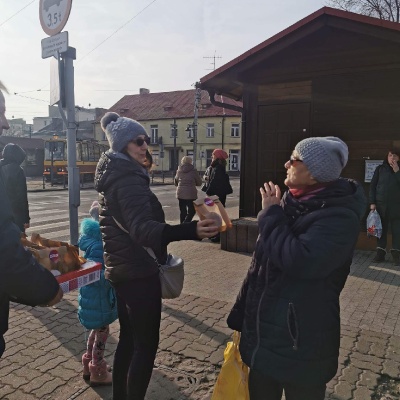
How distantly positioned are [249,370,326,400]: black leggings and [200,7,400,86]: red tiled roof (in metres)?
6.33

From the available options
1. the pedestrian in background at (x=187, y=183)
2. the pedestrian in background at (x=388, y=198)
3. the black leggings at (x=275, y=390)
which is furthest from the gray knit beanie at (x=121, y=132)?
the pedestrian in background at (x=187, y=183)

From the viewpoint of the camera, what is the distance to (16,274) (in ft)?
5.70

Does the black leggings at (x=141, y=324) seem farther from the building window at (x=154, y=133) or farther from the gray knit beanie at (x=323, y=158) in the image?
the building window at (x=154, y=133)

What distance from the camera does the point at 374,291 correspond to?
206 inches

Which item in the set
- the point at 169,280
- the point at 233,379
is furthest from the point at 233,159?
the point at 233,379

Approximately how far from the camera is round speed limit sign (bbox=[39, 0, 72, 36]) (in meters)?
4.19

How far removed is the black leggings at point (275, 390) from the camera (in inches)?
74.0

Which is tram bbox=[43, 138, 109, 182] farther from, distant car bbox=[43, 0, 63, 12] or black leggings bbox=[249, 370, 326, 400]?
black leggings bbox=[249, 370, 326, 400]

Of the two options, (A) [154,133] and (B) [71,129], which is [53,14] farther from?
(A) [154,133]

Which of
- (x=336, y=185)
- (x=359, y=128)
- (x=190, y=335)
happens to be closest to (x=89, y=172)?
(x=359, y=128)

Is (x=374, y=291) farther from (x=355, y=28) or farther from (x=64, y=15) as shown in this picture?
(x=64, y=15)

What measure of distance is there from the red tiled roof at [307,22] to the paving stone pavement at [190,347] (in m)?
4.16

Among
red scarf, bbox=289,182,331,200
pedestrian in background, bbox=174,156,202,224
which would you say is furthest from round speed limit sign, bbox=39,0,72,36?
pedestrian in background, bbox=174,156,202,224

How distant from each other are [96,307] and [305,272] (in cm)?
184
